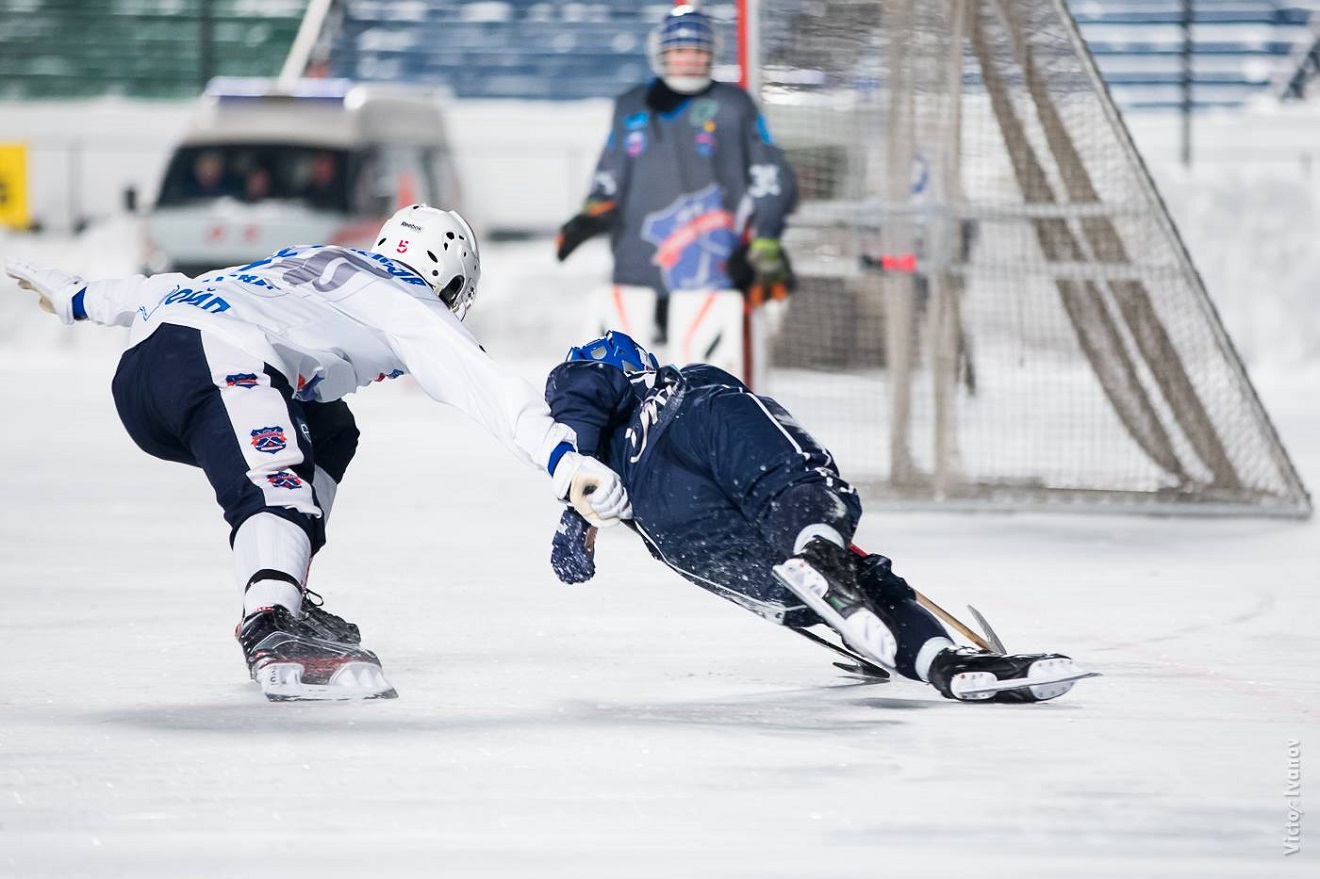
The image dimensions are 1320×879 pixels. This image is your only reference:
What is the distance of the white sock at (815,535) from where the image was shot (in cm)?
367

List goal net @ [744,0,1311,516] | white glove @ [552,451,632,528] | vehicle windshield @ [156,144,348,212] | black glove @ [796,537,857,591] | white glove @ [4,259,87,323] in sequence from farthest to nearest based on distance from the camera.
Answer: vehicle windshield @ [156,144,348,212] → goal net @ [744,0,1311,516] → white glove @ [4,259,87,323] → black glove @ [796,537,857,591] → white glove @ [552,451,632,528]


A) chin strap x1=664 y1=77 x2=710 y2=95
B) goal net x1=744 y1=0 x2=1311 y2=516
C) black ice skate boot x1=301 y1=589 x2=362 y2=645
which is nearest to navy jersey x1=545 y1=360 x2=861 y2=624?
black ice skate boot x1=301 y1=589 x2=362 y2=645

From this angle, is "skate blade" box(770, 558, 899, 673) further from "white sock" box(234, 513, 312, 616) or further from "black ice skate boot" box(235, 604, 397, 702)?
"white sock" box(234, 513, 312, 616)

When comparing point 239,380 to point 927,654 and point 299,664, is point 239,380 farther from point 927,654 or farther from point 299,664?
point 927,654

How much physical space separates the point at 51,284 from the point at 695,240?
309 centimetres

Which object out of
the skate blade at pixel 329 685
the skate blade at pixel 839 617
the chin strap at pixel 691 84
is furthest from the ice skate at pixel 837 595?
the chin strap at pixel 691 84

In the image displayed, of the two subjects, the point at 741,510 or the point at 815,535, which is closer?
the point at 815,535

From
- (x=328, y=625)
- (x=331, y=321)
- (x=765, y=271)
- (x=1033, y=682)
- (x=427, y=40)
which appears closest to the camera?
(x=1033, y=682)

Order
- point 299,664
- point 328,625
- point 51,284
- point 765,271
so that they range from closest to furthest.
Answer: point 299,664 → point 328,625 → point 51,284 → point 765,271

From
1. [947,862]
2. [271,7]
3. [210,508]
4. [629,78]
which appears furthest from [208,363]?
[271,7]

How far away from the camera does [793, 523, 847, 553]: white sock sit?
3666mm


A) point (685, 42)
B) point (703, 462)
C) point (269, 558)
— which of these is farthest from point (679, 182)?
point (269, 558)

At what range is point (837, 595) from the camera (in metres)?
3.61

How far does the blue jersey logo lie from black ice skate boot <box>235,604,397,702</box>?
11.4 feet
